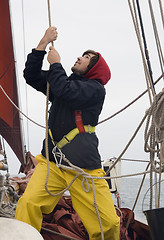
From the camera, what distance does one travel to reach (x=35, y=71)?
6.51 ft

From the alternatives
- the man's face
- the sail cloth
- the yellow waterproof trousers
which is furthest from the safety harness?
the sail cloth

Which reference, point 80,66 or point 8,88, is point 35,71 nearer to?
point 80,66

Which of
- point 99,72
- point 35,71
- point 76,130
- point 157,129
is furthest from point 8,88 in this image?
point 157,129

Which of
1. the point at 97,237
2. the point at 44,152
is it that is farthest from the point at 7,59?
the point at 97,237

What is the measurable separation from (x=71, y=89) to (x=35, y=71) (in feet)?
1.04

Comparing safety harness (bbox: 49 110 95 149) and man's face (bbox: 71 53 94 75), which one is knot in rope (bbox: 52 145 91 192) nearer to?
safety harness (bbox: 49 110 95 149)

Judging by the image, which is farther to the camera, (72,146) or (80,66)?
(80,66)

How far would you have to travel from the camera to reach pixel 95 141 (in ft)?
6.37

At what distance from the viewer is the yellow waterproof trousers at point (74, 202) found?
5.91 ft

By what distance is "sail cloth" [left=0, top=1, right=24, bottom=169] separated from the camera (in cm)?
506

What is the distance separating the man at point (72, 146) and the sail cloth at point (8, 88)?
3359mm

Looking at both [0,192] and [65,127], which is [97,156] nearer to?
[65,127]

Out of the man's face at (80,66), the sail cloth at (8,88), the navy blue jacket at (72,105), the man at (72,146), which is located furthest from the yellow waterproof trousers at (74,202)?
the sail cloth at (8,88)

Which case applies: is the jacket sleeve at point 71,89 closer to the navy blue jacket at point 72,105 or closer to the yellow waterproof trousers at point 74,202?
the navy blue jacket at point 72,105
